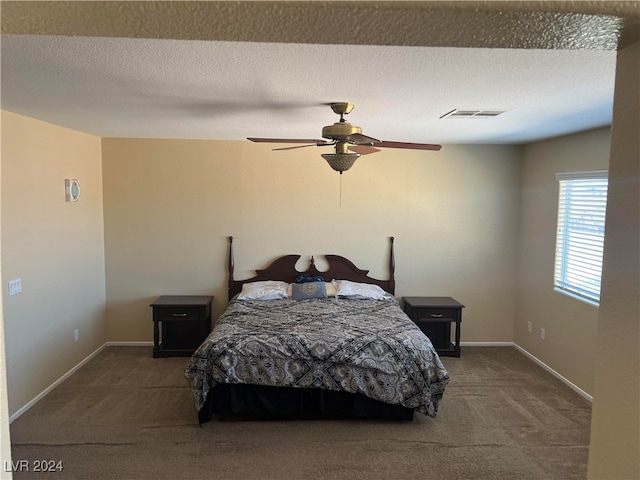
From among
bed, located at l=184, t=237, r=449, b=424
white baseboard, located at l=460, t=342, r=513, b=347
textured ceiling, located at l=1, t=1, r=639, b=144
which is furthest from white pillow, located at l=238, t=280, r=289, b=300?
white baseboard, located at l=460, t=342, r=513, b=347

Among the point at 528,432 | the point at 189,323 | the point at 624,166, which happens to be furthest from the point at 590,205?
the point at 189,323

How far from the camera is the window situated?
371 centimetres

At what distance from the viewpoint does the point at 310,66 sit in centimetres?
204

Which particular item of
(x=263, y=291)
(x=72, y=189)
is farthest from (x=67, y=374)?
(x=263, y=291)

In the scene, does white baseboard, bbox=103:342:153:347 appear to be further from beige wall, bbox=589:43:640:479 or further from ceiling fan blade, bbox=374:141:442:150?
beige wall, bbox=589:43:640:479

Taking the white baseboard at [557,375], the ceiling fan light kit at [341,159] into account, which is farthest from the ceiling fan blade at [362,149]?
the white baseboard at [557,375]

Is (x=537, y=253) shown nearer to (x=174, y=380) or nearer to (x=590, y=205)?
(x=590, y=205)

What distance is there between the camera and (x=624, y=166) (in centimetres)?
93

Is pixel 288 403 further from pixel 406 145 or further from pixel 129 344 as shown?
pixel 129 344

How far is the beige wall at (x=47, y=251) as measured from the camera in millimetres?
3330

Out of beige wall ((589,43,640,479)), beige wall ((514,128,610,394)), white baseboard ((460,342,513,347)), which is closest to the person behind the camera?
beige wall ((589,43,640,479))

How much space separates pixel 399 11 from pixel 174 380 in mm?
4039

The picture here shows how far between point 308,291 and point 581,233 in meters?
2.69

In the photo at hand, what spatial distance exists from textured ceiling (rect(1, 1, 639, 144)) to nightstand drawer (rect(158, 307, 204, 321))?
6.08ft
